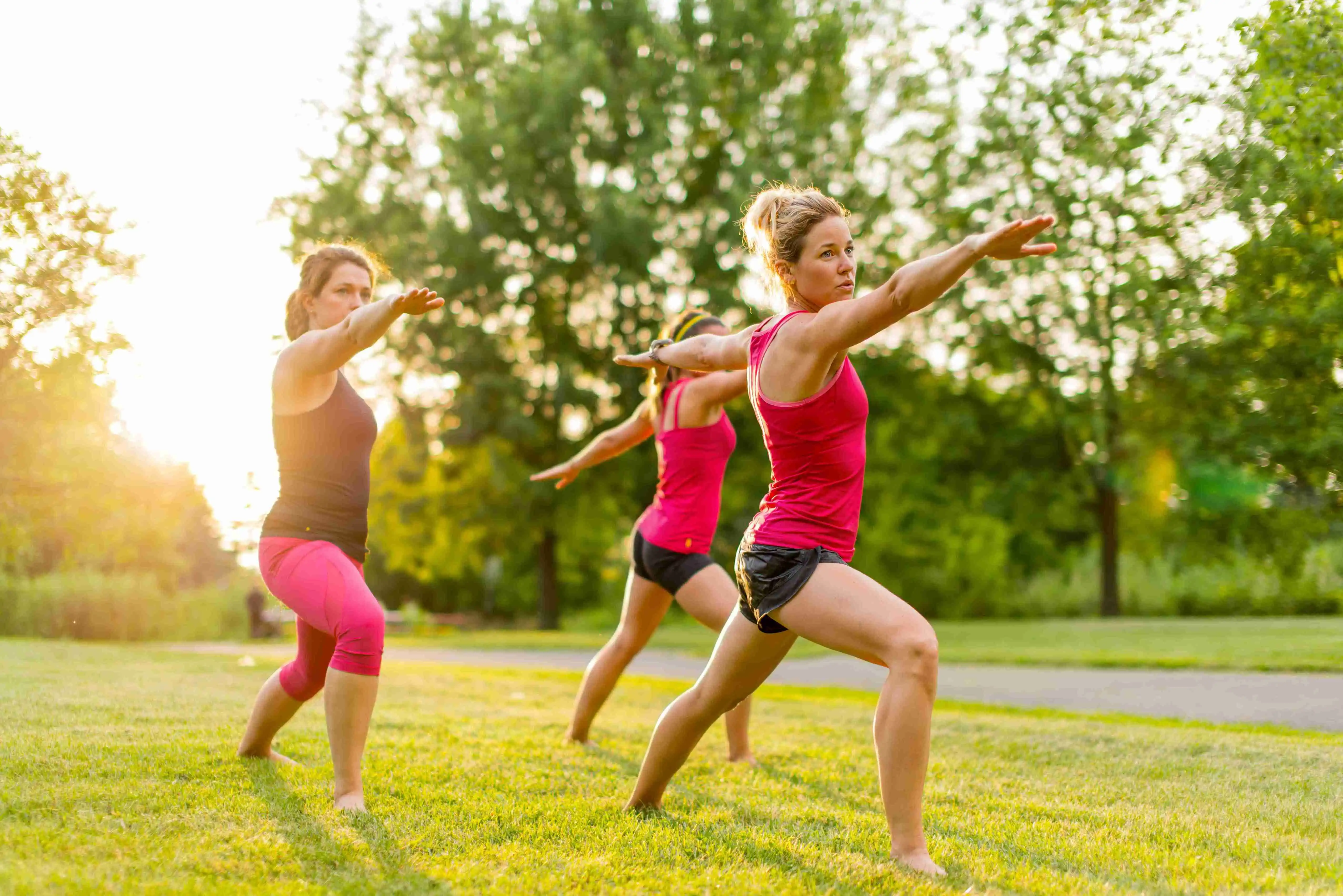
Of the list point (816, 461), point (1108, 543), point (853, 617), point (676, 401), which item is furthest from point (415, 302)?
point (1108, 543)

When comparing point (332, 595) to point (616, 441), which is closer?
point (332, 595)

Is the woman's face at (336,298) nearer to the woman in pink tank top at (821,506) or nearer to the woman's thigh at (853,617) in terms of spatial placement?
the woman in pink tank top at (821,506)

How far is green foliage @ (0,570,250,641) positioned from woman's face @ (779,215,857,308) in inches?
628

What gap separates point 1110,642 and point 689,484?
11729 mm

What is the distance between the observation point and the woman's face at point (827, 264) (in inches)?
143

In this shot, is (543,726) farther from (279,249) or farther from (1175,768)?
(279,249)

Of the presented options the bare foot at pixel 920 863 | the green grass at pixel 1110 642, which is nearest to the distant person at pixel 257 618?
the green grass at pixel 1110 642

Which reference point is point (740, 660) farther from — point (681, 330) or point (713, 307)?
point (713, 307)

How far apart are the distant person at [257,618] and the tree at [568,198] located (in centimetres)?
354

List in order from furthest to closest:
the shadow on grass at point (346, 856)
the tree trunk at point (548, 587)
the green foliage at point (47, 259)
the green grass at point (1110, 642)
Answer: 1. the tree trunk at point (548, 587)
2. the green grass at point (1110, 642)
3. the green foliage at point (47, 259)
4. the shadow on grass at point (346, 856)

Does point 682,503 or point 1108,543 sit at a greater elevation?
point 1108,543

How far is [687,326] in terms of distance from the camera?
560 centimetres

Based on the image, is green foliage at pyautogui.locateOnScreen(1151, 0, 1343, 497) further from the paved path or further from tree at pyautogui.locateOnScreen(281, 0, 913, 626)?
tree at pyautogui.locateOnScreen(281, 0, 913, 626)

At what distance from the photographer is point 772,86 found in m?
24.3
